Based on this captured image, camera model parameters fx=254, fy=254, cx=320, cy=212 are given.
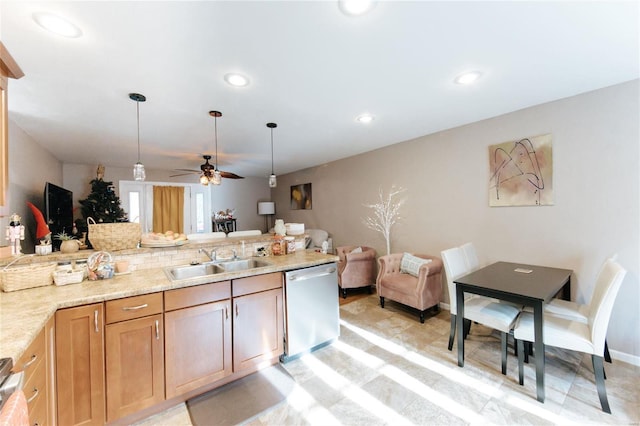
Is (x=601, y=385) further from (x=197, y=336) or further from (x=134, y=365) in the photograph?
(x=134, y=365)

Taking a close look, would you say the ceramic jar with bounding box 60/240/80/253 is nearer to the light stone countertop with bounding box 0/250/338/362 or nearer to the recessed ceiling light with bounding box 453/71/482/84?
the light stone countertop with bounding box 0/250/338/362

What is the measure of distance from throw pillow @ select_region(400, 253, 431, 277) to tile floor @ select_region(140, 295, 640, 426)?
909 mm

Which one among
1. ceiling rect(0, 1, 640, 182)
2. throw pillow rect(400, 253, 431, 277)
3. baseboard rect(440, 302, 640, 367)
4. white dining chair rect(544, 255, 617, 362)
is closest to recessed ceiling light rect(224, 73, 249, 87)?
ceiling rect(0, 1, 640, 182)

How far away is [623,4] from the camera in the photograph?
1.38m

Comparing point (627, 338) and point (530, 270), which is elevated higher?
point (530, 270)

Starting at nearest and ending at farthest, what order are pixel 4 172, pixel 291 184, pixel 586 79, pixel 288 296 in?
pixel 4 172, pixel 586 79, pixel 288 296, pixel 291 184

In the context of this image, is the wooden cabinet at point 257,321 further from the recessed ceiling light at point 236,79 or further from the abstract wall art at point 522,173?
the abstract wall art at point 522,173

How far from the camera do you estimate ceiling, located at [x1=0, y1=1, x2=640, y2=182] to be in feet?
4.58

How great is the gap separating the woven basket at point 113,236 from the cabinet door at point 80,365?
701 millimetres

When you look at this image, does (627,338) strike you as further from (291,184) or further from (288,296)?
(291,184)

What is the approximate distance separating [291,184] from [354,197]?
230 centimetres

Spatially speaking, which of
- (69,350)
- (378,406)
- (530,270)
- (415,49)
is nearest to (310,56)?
(415,49)

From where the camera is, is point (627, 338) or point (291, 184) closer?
point (627, 338)

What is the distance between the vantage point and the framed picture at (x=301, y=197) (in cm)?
602
